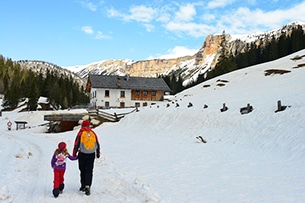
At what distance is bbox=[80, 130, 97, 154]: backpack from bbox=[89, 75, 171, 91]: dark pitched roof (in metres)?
54.0

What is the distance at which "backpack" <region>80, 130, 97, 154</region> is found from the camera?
8.05 m

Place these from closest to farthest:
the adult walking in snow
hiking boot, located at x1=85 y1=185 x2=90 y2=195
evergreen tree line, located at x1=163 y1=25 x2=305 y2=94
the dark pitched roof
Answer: hiking boot, located at x1=85 y1=185 x2=90 y2=195
the adult walking in snow
the dark pitched roof
evergreen tree line, located at x1=163 y1=25 x2=305 y2=94

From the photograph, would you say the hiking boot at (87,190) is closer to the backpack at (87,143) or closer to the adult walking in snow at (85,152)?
the adult walking in snow at (85,152)

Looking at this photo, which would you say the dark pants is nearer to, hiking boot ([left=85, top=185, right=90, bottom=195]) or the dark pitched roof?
hiking boot ([left=85, top=185, right=90, bottom=195])

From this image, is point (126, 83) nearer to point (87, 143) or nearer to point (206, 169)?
point (206, 169)

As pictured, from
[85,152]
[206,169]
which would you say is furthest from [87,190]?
[206,169]

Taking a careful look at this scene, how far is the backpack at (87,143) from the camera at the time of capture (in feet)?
26.4

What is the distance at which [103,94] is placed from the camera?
62062mm

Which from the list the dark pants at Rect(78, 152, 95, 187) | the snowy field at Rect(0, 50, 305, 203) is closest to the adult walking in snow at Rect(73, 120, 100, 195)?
the dark pants at Rect(78, 152, 95, 187)

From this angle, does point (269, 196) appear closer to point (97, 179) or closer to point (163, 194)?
point (163, 194)

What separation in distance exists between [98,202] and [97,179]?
2626 millimetres

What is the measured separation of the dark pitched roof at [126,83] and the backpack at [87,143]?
53996 mm

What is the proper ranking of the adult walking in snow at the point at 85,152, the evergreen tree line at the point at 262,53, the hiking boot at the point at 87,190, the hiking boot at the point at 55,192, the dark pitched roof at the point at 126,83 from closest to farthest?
the hiking boot at the point at 55,192 < the hiking boot at the point at 87,190 < the adult walking in snow at the point at 85,152 < the dark pitched roof at the point at 126,83 < the evergreen tree line at the point at 262,53

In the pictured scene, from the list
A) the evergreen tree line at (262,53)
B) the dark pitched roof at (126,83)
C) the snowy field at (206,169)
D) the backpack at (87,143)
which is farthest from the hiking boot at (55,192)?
the evergreen tree line at (262,53)
